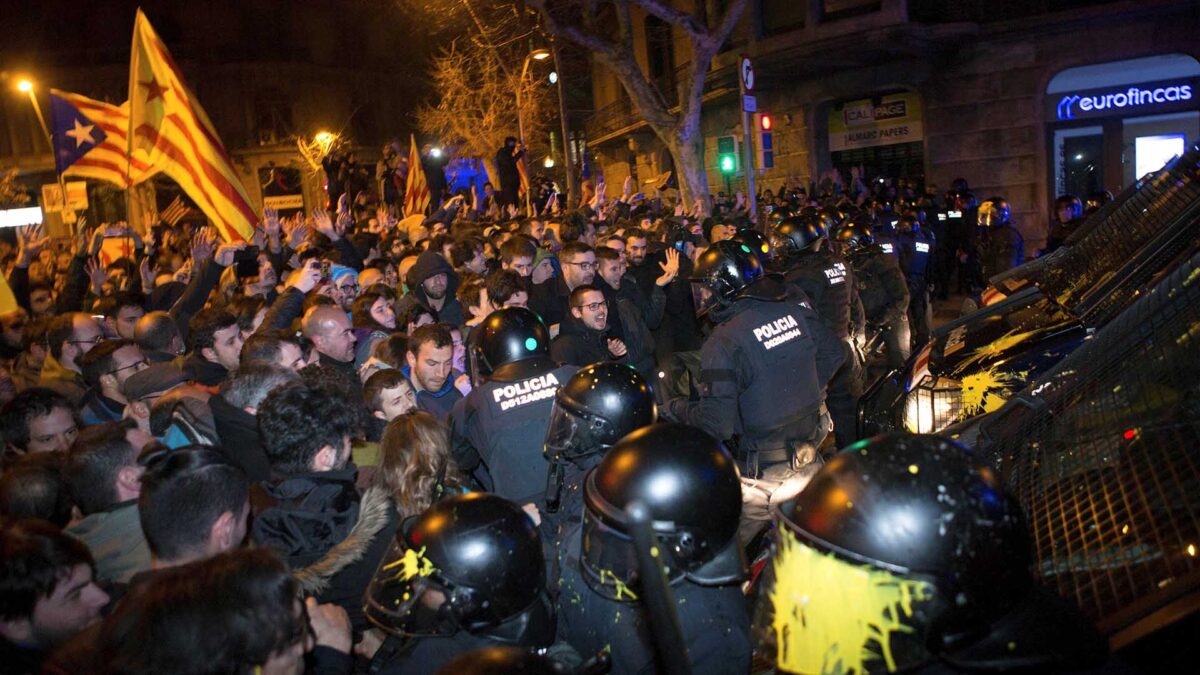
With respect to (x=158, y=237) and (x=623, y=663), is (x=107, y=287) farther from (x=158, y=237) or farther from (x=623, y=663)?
(x=623, y=663)

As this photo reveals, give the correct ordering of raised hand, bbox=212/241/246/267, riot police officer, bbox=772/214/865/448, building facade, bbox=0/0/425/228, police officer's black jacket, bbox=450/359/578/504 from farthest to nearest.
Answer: building facade, bbox=0/0/425/228, raised hand, bbox=212/241/246/267, riot police officer, bbox=772/214/865/448, police officer's black jacket, bbox=450/359/578/504

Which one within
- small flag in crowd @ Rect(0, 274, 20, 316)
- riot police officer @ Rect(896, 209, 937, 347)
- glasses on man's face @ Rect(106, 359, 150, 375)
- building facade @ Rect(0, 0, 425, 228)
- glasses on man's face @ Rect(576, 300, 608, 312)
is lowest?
riot police officer @ Rect(896, 209, 937, 347)

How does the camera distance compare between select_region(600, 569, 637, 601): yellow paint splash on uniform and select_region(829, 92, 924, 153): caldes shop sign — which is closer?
select_region(600, 569, 637, 601): yellow paint splash on uniform

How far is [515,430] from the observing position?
12.1 feet

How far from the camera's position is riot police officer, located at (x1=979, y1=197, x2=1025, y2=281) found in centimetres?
1012

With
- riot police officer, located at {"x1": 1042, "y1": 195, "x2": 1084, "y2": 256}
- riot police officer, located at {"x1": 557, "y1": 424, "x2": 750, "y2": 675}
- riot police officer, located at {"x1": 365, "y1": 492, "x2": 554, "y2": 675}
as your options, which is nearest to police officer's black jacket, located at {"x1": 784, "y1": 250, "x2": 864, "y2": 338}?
riot police officer, located at {"x1": 557, "y1": 424, "x2": 750, "y2": 675}

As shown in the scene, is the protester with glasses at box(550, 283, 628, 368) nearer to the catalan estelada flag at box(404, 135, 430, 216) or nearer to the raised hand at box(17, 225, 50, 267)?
the raised hand at box(17, 225, 50, 267)

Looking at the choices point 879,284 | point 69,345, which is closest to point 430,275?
point 69,345

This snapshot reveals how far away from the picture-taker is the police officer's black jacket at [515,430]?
3689 millimetres

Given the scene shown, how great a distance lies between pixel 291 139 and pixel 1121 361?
1856 inches

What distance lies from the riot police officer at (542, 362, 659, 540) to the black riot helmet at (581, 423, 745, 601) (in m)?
0.68

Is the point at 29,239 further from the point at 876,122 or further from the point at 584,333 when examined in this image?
the point at 876,122

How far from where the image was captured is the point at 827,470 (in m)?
1.79

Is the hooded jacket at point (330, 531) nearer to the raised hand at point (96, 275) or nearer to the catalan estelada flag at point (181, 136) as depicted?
the catalan estelada flag at point (181, 136)
